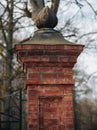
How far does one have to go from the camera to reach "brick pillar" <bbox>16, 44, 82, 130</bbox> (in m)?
4.85

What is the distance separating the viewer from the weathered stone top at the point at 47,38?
16.7 feet

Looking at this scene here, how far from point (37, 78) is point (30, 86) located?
15 cm

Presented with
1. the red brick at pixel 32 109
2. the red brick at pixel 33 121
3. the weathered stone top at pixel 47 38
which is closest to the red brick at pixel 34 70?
the weathered stone top at pixel 47 38

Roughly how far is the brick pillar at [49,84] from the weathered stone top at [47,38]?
130 millimetres

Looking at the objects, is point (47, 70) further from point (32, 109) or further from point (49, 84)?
point (32, 109)

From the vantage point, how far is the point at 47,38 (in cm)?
522

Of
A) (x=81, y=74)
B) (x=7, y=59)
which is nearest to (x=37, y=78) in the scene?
(x=7, y=59)

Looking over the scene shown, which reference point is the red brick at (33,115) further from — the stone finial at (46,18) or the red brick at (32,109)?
the stone finial at (46,18)

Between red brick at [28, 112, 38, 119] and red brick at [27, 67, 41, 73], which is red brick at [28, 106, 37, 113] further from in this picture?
red brick at [27, 67, 41, 73]

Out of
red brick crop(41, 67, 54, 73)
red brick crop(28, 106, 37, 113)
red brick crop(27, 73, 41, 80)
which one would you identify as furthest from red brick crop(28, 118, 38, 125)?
red brick crop(41, 67, 54, 73)

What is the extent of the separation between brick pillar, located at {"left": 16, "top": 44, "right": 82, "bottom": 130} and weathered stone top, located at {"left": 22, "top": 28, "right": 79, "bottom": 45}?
13cm

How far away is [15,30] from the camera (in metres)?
17.8

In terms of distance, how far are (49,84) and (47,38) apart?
0.69 metres

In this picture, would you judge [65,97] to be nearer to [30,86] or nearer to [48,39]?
[30,86]
